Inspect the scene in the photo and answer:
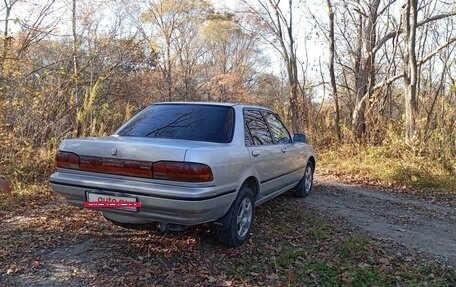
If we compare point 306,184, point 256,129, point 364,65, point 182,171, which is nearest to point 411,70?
point 364,65

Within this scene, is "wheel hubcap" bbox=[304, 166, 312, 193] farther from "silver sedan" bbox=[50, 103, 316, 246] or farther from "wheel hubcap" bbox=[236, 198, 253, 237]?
"wheel hubcap" bbox=[236, 198, 253, 237]

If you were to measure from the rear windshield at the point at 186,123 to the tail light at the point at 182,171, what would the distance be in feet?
2.33

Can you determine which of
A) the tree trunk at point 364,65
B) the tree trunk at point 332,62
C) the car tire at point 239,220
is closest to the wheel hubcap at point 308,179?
the car tire at point 239,220

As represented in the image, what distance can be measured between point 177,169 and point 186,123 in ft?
3.41

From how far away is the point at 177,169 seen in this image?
341 cm

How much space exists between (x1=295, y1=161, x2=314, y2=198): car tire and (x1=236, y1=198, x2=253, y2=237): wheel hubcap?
7.60 feet

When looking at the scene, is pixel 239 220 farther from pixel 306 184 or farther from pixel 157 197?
pixel 306 184

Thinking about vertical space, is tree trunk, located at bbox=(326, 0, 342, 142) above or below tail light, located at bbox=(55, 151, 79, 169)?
above

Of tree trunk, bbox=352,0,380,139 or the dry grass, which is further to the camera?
tree trunk, bbox=352,0,380,139

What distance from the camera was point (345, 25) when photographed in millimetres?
13586

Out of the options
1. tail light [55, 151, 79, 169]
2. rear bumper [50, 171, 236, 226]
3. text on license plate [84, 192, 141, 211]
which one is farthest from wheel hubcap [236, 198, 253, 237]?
tail light [55, 151, 79, 169]

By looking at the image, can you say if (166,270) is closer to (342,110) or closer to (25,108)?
(25,108)

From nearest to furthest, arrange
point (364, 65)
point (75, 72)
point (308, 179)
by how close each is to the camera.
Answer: point (308, 179) < point (75, 72) < point (364, 65)

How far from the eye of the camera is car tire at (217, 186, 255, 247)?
3.98 meters
